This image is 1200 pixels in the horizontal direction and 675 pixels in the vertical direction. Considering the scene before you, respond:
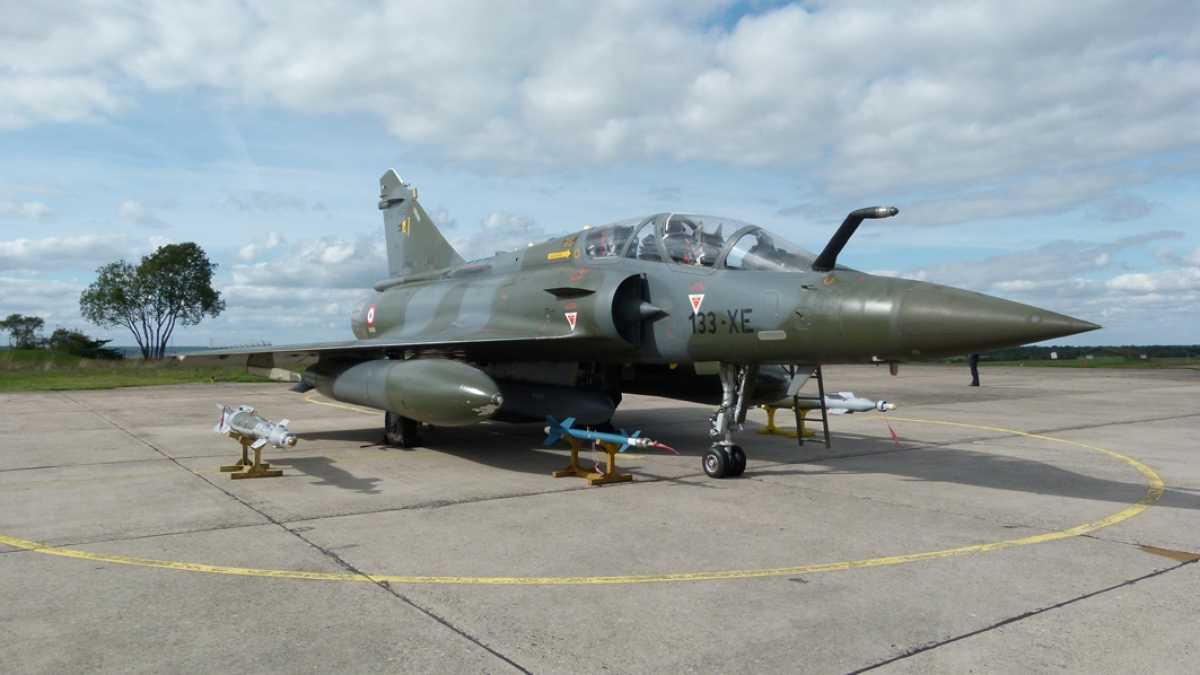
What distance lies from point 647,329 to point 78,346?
2098 inches

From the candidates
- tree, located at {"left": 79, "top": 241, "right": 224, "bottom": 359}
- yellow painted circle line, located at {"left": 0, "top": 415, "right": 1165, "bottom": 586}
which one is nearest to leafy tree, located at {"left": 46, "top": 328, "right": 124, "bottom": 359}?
tree, located at {"left": 79, "top": 241, "right": 224, "bottom": 359}

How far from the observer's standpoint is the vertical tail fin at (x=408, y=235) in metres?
14.0

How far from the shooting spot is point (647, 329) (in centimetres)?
852

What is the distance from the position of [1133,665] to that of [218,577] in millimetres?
4778

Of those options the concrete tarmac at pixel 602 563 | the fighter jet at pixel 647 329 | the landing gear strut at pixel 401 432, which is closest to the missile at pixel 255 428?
the concrete tarmac at pixel 602 563

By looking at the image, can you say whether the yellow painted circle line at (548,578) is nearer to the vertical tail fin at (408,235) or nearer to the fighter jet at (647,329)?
the fighter jet at (647,329)

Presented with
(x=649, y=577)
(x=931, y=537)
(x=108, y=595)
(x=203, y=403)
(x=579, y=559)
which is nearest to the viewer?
(x=108, y=595)

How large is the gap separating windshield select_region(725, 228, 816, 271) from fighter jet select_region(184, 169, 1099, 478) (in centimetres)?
2

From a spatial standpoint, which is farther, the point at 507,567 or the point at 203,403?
the point at 203,403

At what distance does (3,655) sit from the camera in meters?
3.45

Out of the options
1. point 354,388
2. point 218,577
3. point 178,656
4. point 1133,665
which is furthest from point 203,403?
point 1133,665

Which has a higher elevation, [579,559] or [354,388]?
[354,388]

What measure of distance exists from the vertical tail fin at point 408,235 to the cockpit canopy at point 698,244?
5145 millimetres

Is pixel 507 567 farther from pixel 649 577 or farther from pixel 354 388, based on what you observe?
pixel 354 388
